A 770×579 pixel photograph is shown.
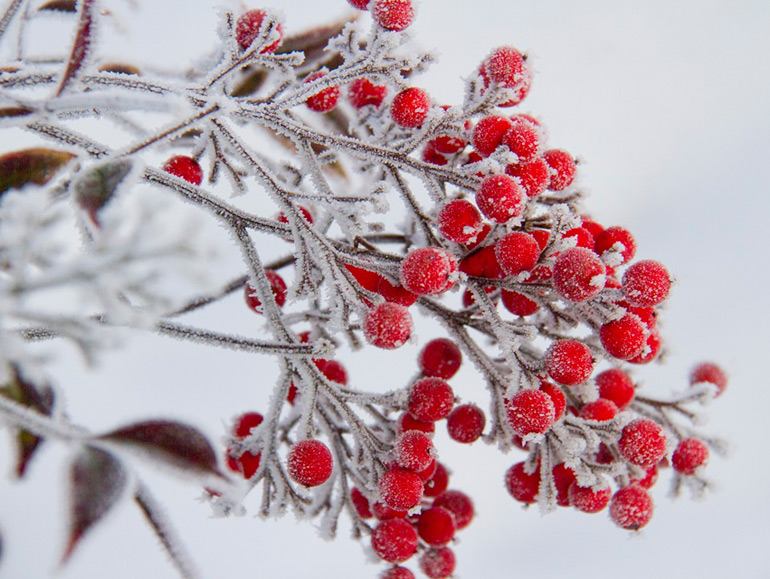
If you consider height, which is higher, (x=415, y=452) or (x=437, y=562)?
(x=415, y=452)

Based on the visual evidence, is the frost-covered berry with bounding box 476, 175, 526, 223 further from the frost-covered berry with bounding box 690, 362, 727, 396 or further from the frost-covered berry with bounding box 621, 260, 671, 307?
the frost-covered berry with bounding box 690, 362, 727, 396

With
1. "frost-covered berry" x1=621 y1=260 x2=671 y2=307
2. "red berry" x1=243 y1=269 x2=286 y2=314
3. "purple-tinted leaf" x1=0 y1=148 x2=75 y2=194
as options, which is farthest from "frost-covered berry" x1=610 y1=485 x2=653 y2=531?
"purple-tinted leaf" x1=0 y1=148 x2=75 y2=194

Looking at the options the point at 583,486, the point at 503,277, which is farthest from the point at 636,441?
the point at 503,277

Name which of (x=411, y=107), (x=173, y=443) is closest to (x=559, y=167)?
(x=411, y=107)

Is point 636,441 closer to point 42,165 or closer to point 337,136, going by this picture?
point 337,136

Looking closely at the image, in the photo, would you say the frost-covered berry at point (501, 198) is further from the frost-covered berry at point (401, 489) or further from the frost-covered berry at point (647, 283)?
the frost-covered berry at point (401, 489)

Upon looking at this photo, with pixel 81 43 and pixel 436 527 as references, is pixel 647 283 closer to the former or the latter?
pixel 436 527
